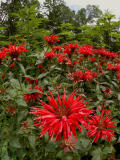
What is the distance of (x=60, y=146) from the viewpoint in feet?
2.61

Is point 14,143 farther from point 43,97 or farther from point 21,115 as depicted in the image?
point 43,97

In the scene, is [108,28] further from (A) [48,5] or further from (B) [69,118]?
(A) [48,5]

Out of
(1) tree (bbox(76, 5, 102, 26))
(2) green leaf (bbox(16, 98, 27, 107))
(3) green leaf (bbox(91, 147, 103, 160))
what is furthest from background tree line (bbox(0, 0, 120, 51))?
(1) tree (bbox(76, 5, 102, 26))

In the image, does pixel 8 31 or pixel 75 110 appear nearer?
pixel 75 110

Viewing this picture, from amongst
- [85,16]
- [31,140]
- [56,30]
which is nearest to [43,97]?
[31,140]

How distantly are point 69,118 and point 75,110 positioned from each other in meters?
0.04

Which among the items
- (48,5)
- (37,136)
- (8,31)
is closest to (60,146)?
(37,136)

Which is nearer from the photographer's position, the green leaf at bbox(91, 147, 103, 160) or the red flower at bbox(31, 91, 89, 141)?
the red flower at bbox(31, 91, 89, 141)

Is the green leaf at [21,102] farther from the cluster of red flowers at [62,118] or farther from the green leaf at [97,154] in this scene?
the green leaf at [97,154]

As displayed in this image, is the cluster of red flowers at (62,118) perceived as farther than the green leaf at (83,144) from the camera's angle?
No

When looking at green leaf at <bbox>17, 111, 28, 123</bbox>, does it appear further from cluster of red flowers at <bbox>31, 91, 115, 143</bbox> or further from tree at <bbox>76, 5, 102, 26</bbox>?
tree at <bbox>76, 5, 102, 26</bbox>

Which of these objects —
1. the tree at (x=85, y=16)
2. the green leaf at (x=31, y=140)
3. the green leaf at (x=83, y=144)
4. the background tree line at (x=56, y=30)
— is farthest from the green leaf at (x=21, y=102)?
the tree at (x=85, y=16)

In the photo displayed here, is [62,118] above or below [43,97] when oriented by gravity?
above

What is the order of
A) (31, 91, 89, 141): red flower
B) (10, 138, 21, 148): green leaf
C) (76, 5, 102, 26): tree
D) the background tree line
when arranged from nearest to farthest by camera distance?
(31, 91, 89, 141): red flower, (10, 138, 21, 148): green leaf, the background tree line, (76, 5, 102, 26): tree
